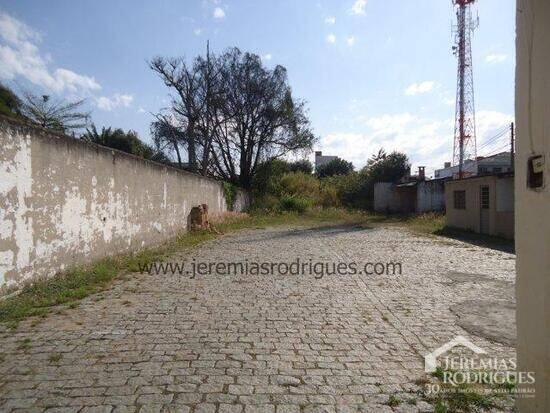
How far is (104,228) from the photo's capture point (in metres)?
8.34

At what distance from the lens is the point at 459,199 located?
18.6 metres

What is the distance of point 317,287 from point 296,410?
399 cm

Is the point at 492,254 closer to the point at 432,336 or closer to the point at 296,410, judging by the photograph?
the point at 432,336

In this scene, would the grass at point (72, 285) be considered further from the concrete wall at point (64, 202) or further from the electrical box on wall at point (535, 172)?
the electrical box on wall at point (535, 172)

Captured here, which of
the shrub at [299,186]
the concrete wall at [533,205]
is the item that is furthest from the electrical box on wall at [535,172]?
the shrub at [299,186]

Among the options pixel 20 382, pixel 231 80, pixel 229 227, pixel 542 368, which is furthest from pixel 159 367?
pixel 231 80

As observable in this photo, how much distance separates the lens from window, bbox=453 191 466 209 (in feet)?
59.5

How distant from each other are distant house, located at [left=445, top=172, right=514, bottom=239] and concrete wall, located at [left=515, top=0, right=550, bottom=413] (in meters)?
15.0

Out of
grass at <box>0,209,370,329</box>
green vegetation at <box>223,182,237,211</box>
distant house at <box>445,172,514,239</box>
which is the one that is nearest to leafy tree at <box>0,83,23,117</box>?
grass at <box>0,209,370,329</box>

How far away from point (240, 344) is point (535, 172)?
→ 3170mm

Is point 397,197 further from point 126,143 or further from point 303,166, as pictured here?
point 126,143

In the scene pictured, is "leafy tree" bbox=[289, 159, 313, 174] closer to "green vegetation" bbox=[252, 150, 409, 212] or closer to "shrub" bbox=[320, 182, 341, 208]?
"green vegetation" bbox=[252, 150, 409, 212]

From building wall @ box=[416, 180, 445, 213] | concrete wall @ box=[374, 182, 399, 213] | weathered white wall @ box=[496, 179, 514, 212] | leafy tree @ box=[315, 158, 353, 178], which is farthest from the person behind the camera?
leafy tree @ box=[315, 158, 353, 178]

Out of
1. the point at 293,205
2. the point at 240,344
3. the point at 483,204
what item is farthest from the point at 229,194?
the point at 240,344
